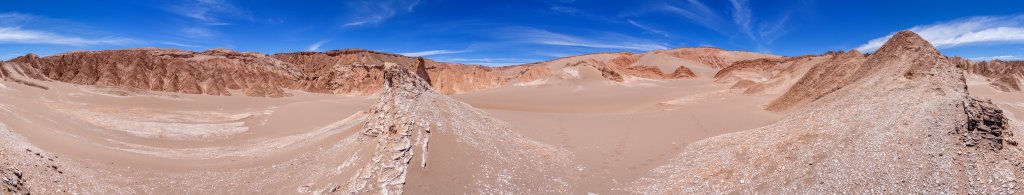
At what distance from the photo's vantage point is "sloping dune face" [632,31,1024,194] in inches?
300

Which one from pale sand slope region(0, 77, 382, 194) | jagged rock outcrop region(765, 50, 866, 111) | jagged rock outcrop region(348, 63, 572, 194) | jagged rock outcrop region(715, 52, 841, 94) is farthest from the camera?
jagged rock outcrop region(715, 52, 841, 94)

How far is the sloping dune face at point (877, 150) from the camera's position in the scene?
7609mm

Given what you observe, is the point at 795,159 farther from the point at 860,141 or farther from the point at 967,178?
the point at 967,178

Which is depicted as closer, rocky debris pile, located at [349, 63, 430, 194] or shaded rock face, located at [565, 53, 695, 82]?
rocky debris pile, located at [349, 63, 430, 194]

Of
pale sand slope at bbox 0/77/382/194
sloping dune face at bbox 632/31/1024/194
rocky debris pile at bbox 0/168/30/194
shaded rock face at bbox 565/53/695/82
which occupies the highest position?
shaded rock face at bbox 565/53/695/82

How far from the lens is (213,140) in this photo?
50.4 ft

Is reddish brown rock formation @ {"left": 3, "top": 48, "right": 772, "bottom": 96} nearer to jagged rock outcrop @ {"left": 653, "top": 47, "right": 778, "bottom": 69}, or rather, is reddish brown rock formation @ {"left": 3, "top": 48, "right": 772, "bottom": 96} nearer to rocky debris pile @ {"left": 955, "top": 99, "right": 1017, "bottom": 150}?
rocky debris pile @ {"left": 955, "top": 99, "right": 1017, "bottom": 150}

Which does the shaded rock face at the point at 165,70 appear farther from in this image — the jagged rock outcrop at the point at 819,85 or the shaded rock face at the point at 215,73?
the jagged rock outcrop at the point at 819,85

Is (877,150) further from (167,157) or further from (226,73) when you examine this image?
(226,73)

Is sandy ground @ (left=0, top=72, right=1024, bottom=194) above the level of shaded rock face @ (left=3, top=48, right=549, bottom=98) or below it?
below

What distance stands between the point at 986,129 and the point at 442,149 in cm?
929

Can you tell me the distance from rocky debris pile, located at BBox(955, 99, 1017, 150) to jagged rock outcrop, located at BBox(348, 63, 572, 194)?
6.73 meters

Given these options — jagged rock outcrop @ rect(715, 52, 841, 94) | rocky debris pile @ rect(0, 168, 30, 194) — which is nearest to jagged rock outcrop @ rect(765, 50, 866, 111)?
rocky debris pile @ rect(0, 168, 30, 194)

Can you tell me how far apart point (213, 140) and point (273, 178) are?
753 cm
